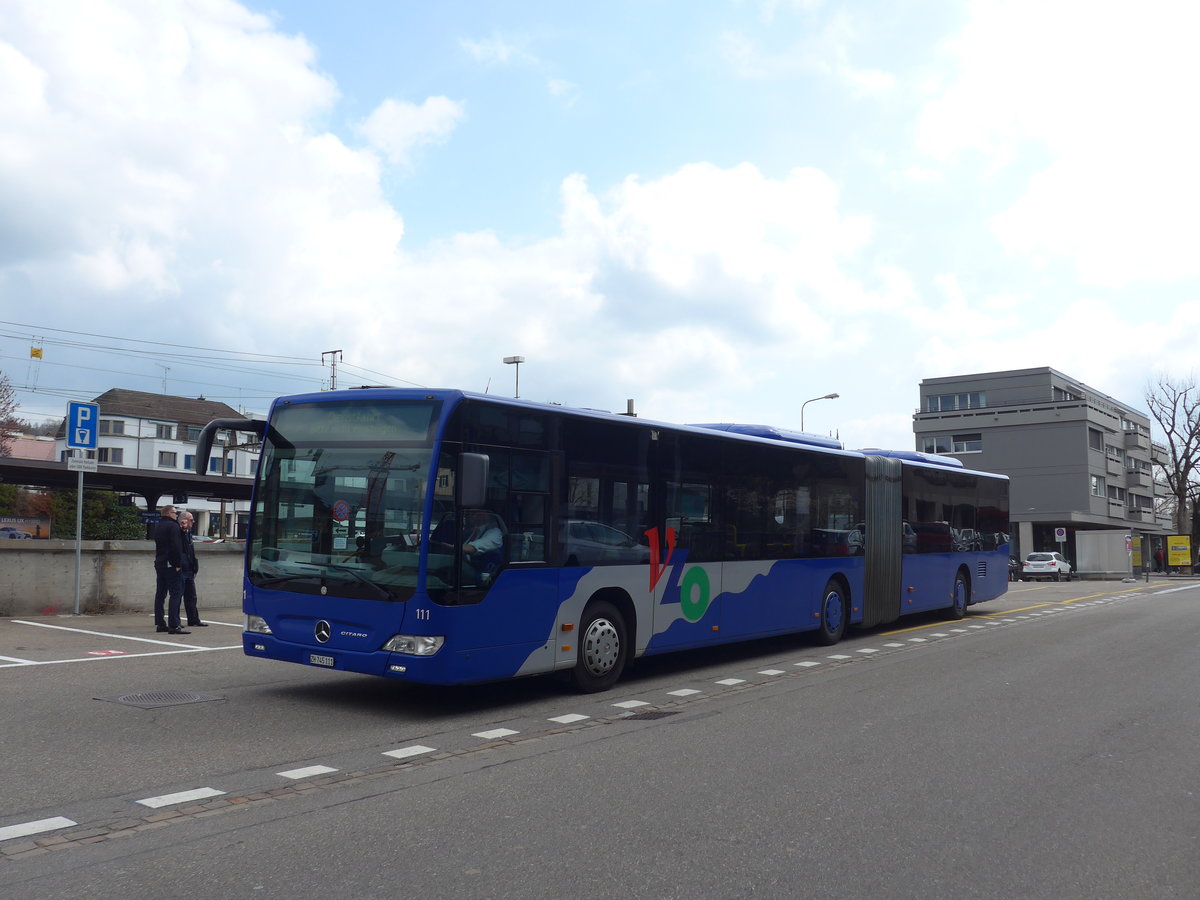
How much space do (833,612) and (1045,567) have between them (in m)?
41.8

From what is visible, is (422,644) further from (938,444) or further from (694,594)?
(938,444)

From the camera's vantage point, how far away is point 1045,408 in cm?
7638

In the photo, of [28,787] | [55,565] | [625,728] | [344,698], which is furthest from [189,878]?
[55,565]

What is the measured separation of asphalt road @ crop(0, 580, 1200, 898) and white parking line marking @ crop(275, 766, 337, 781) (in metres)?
0.03

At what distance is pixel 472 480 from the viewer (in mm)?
8414

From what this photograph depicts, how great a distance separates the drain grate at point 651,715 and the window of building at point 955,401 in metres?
79.6

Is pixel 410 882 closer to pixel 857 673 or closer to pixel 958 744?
pixel 958 744

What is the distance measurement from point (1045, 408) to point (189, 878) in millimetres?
79932

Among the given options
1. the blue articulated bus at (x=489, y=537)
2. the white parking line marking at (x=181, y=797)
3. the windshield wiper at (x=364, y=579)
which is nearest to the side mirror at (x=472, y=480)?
the blue articulated bus at (x=489, y=537)

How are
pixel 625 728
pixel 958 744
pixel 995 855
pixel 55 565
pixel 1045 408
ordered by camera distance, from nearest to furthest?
1. pixel 995 855
2. pixel 958 744
3. pixel 625 728
4. pixel 55 565
5. pixel 1045 408

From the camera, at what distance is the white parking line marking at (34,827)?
5121 millimetres

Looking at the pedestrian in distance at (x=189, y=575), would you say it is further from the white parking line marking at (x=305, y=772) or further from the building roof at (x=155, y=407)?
the building roof at (x=155, y=407)

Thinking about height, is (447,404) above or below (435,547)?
above

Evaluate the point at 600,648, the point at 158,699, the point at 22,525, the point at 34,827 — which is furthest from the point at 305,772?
the point at 22,525
